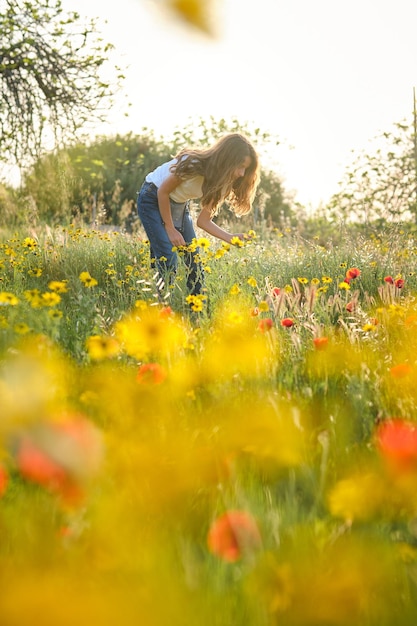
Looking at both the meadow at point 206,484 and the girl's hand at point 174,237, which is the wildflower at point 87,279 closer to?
the meadow at point 206,484

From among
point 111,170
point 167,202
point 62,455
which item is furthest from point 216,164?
point 111,170

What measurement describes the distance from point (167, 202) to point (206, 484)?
124 inches

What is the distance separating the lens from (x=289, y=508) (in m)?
1.25

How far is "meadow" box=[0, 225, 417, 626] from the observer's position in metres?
0.99

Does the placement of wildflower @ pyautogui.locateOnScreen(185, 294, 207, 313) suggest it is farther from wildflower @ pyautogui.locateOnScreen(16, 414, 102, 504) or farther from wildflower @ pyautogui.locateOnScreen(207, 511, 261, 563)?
wildflower @ pyautogui.locateOnScreen(207, 511, 261, 563)

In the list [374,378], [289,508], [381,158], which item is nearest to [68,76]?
[381,158]

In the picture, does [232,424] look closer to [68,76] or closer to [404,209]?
[68,76]

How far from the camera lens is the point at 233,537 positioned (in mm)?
949

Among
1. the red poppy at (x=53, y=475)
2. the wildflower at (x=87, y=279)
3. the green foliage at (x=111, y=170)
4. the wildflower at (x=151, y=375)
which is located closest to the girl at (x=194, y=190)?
the wildflower at (x=87, y=279)

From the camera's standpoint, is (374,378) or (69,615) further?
(374,378)

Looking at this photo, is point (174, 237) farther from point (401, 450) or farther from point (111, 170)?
point (111, 170)

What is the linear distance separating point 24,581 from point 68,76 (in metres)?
8.28

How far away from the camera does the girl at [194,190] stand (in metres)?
4.26

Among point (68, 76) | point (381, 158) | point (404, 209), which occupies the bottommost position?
point (404, 209)
